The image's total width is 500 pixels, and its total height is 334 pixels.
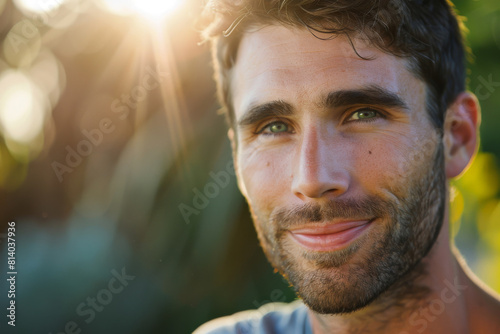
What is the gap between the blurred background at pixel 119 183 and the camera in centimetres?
489

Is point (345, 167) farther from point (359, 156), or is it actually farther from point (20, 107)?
point (20, 107)

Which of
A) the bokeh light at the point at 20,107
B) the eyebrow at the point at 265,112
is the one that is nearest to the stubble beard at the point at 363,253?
the eyebrow at the point at 265,112

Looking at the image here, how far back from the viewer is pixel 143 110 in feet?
17.2

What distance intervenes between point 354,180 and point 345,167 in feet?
0.22

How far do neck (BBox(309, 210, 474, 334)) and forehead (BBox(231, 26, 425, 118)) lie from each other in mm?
824

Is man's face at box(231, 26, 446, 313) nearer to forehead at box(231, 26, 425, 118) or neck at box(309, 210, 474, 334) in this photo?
forehead at box(231, 26, 425, 118)

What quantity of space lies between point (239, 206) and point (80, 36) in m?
2.51

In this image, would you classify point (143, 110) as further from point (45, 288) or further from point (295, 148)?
point (295, 148)

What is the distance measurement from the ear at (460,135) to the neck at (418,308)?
0.43 m

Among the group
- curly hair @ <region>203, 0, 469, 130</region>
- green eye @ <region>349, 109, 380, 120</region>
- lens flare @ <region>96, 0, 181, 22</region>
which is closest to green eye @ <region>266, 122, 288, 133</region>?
green eye @ <region>349, 109, 380, 120</region>

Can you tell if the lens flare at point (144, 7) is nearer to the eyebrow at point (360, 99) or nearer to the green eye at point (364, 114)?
the eyebrow at point (360, 99)

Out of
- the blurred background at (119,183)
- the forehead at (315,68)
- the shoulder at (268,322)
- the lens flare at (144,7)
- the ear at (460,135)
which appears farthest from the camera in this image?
the blurred background at (119,183)

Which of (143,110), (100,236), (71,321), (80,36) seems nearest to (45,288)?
(71,321)

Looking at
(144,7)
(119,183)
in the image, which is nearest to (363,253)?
(144,7)
